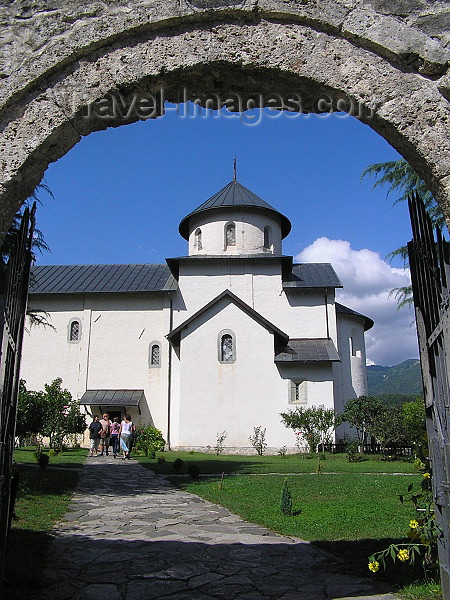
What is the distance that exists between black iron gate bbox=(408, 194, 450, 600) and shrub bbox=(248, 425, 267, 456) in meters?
18.7

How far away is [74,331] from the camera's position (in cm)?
2667

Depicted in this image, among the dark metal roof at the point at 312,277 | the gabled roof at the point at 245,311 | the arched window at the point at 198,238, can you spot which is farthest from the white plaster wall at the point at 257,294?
the arched window at the point at 198,238

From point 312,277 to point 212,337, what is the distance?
21.0ft

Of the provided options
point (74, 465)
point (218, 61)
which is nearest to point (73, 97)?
point (218, 61)

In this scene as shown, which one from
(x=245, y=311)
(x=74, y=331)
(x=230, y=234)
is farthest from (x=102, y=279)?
(x=245, y=311)

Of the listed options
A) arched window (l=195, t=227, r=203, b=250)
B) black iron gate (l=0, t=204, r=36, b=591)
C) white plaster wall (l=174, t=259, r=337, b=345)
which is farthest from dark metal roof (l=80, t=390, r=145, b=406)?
black iron gate (l=0, t=204, r=36, b=591)

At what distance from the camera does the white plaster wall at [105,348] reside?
2553 cm

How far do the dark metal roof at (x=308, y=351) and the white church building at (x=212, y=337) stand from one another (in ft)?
0.15

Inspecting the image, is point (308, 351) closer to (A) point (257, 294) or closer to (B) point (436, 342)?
(A) point (257, 294)

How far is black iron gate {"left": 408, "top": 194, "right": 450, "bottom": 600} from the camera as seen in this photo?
331cm

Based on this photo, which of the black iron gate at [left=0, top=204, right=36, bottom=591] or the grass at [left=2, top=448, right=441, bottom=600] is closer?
the black iron gate at [left=0, top=204, right=36, bottom=591]

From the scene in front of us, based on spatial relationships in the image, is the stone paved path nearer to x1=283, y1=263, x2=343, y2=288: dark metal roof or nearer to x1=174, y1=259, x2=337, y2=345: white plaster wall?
x1=174, y1=259, x2=337, y2=345: white plaster wall

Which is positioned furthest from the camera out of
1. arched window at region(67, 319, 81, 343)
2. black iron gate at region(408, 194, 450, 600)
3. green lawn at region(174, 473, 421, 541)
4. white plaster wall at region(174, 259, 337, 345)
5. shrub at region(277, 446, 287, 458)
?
arched window at region(67, 319, 81, 343)

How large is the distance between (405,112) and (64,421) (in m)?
18.4
